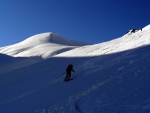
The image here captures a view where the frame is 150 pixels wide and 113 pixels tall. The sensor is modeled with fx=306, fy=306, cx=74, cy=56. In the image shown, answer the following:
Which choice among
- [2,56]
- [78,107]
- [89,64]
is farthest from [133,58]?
[2,56]

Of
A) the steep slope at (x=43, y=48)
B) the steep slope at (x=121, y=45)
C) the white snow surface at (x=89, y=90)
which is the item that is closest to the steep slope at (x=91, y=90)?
the white snow surface at (x=89, y=90)

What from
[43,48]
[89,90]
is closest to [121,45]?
[89,90]

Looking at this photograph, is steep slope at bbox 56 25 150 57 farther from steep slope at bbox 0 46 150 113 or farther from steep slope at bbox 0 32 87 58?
steep slope at bbox 0 32 87 58

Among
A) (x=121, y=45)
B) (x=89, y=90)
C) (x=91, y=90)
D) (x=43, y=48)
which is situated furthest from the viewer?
(x=43, y=48)

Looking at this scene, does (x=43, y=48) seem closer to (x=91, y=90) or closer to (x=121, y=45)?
(x=121, y=45)

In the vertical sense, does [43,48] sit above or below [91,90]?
above

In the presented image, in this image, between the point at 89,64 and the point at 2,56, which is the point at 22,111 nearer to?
the point at 89,64

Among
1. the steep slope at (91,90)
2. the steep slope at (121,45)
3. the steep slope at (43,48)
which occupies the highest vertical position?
the steep slope at (43,48)

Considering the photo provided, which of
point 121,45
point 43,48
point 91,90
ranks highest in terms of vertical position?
point 43,48

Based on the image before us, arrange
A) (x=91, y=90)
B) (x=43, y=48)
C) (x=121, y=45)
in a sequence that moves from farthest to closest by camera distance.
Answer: (x=43, y=48), (x=121, y=45), (x=91, y=90)

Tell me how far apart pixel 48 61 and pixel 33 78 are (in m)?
8.64

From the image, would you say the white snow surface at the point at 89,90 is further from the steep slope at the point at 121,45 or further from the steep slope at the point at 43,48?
the steep slope at the point at 43,48

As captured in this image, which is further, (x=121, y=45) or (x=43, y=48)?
(x=43, y=48)

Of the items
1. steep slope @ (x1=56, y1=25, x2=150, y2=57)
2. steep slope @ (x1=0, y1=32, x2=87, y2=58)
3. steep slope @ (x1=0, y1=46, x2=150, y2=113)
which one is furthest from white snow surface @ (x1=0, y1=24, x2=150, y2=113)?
steep slope @ (x1=0, y1=32, x2=87, y2=58)
